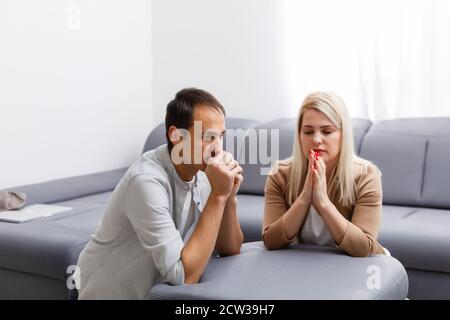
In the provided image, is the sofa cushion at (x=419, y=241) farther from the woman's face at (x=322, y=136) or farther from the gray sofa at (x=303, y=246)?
the woman's face at (x=322, y=136)

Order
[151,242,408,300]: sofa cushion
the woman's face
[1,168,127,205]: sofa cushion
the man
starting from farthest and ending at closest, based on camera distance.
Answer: [1,168,127,205]: sofa cushion < the woman's face < the man < [151,242,408,300]: sofa cushion

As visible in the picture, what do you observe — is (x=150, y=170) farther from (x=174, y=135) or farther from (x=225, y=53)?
(x=225, y=53)

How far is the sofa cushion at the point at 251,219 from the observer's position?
109 inches

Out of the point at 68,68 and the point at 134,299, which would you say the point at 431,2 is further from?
the point at 134,299

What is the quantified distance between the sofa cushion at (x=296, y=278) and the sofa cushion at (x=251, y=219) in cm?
97

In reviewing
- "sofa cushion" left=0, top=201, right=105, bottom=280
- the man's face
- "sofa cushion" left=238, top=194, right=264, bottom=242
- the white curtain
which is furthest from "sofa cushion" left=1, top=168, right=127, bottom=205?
the man's face

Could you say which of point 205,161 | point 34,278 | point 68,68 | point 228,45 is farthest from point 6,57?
point 205,161

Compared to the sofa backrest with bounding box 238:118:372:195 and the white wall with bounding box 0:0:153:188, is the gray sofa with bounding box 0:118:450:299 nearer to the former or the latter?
the sofa backrest with bounding box 238:118:372:195

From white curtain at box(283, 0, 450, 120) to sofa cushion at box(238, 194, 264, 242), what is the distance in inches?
37.2

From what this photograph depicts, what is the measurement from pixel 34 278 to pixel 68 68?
141cm

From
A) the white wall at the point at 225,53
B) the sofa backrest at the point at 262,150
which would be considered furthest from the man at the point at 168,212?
the white wall at the point at 225,53

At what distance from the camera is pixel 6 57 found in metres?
3.06

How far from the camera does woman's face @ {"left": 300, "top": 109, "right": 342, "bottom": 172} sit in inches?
73.8
